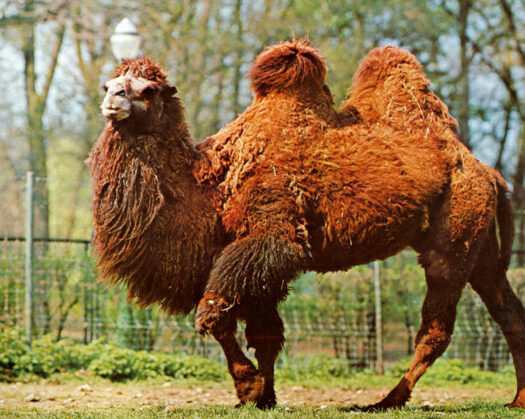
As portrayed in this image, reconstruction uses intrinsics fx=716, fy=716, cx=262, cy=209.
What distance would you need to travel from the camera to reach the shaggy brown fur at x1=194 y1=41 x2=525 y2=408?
546 cm

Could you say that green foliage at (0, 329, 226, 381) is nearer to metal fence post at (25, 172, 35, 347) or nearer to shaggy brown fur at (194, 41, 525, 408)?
metal fence post at (25, 172, 35, 347)

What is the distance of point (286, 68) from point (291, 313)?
5555mm

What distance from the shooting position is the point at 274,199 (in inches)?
216

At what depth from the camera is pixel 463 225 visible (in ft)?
21.0

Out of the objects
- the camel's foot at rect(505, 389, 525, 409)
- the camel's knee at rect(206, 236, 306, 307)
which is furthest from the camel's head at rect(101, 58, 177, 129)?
the camel's foot at rect(505, 389, 525, 409)

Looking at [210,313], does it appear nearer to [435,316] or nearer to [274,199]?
[274,199]

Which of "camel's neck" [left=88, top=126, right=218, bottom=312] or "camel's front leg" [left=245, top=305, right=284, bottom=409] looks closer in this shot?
"camel's neck" [left=88, top=126, right=218, bottom=312]

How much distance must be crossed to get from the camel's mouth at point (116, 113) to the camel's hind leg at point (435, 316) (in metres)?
3.02

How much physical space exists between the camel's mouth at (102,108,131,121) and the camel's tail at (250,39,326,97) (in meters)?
1.34

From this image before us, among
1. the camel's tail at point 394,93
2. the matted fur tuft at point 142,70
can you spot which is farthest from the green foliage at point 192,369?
the matted fur tuft at point 142,70

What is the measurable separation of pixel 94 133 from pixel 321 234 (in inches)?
594

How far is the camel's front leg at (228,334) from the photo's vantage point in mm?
5262

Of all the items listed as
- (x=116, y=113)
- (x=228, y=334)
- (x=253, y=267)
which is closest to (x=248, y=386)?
(x=228, y=334)

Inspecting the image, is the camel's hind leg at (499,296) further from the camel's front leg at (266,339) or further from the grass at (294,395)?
the camel's front leg at (266,339)
